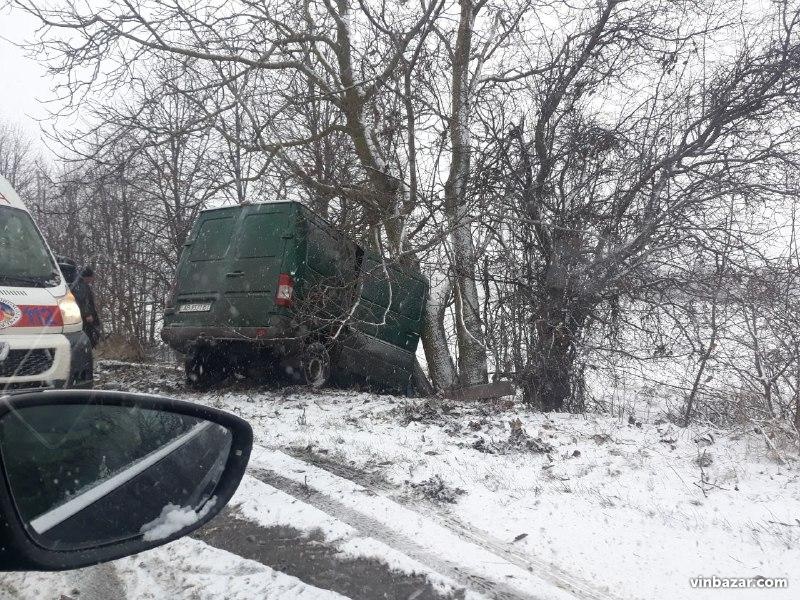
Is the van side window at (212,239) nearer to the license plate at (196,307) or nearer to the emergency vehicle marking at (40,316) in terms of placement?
the license plate at (196,307)

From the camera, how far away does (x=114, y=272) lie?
1941 centimetres

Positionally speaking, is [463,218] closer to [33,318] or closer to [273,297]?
[273,297]

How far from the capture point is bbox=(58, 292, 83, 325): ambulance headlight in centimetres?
491

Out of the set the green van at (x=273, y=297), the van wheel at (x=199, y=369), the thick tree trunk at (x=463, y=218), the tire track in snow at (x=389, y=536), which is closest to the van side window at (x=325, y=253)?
the green van at (x=273, y=297)

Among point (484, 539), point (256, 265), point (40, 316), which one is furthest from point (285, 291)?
point (484, 539)

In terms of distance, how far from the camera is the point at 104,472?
173 centimetres

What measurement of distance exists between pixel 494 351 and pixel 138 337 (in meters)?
13.7

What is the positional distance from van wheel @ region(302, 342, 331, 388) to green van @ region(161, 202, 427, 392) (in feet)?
0.05

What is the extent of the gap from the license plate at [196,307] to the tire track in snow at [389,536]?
400 cm

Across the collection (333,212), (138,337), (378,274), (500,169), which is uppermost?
(500,169)

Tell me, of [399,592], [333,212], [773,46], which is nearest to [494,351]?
[333,212]

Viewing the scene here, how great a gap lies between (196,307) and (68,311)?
3035mm

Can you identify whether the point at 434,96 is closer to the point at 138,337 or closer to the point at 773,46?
the point at 773,46

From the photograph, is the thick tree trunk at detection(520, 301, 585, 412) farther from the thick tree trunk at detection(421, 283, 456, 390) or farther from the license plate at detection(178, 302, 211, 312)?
the license plate at detection(178, 302, 211, 312)
